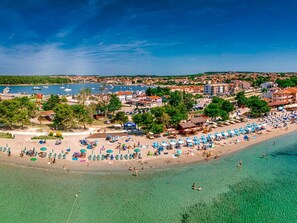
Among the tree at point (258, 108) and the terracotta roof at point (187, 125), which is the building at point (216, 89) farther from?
the terracotta roof at point (187, 125)

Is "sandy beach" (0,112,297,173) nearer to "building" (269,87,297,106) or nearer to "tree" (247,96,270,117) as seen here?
"tree" (247,96,270,117)

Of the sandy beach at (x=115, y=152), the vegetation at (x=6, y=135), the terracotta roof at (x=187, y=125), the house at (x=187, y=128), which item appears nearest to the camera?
the sandy beach at (x=115, y=152)

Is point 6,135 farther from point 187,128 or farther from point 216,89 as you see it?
point 216,89

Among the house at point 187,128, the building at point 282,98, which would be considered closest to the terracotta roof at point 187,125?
the house at point 187,128

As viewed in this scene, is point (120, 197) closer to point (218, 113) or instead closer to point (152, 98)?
point (218, 113)

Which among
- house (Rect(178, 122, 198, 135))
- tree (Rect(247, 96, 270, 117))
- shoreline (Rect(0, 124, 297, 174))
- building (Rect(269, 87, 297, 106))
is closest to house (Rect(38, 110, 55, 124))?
shoreline (Rect(0, 124, 297, 174))

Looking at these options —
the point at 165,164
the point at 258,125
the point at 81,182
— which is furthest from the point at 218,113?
the point at 81,182

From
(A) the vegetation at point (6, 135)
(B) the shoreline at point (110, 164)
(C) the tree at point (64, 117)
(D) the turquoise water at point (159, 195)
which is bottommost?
(D) the turquoise water at point (159, 195)
